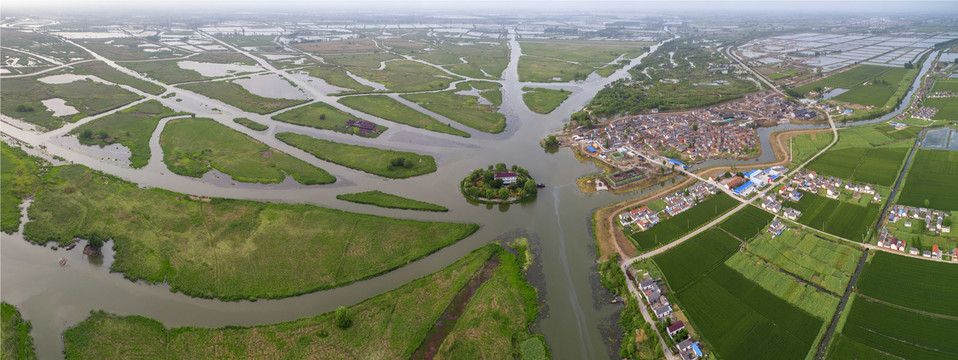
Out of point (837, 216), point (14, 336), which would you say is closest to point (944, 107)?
point (837, 216)

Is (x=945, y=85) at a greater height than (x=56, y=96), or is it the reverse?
(x=945, y=85)

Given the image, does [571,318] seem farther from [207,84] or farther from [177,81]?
[177,81]

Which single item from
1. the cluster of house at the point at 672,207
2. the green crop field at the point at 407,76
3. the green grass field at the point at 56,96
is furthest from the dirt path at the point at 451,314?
the green grass field at the point at 56,96

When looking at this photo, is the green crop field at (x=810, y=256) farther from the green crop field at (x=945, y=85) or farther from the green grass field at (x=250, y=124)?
the green crop field at (x=945, y=85)

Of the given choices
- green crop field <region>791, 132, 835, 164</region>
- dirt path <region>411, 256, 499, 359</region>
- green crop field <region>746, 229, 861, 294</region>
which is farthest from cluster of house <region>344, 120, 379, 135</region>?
green crop field <region>791, 132, 835, 164</region>

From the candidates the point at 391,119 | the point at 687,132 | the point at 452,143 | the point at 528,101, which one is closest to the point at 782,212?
the point at 687,132

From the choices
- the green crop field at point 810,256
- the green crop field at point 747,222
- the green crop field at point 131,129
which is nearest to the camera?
the green crop field at point 810,256

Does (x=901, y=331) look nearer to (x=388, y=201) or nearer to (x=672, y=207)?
(x=672, y=207)
